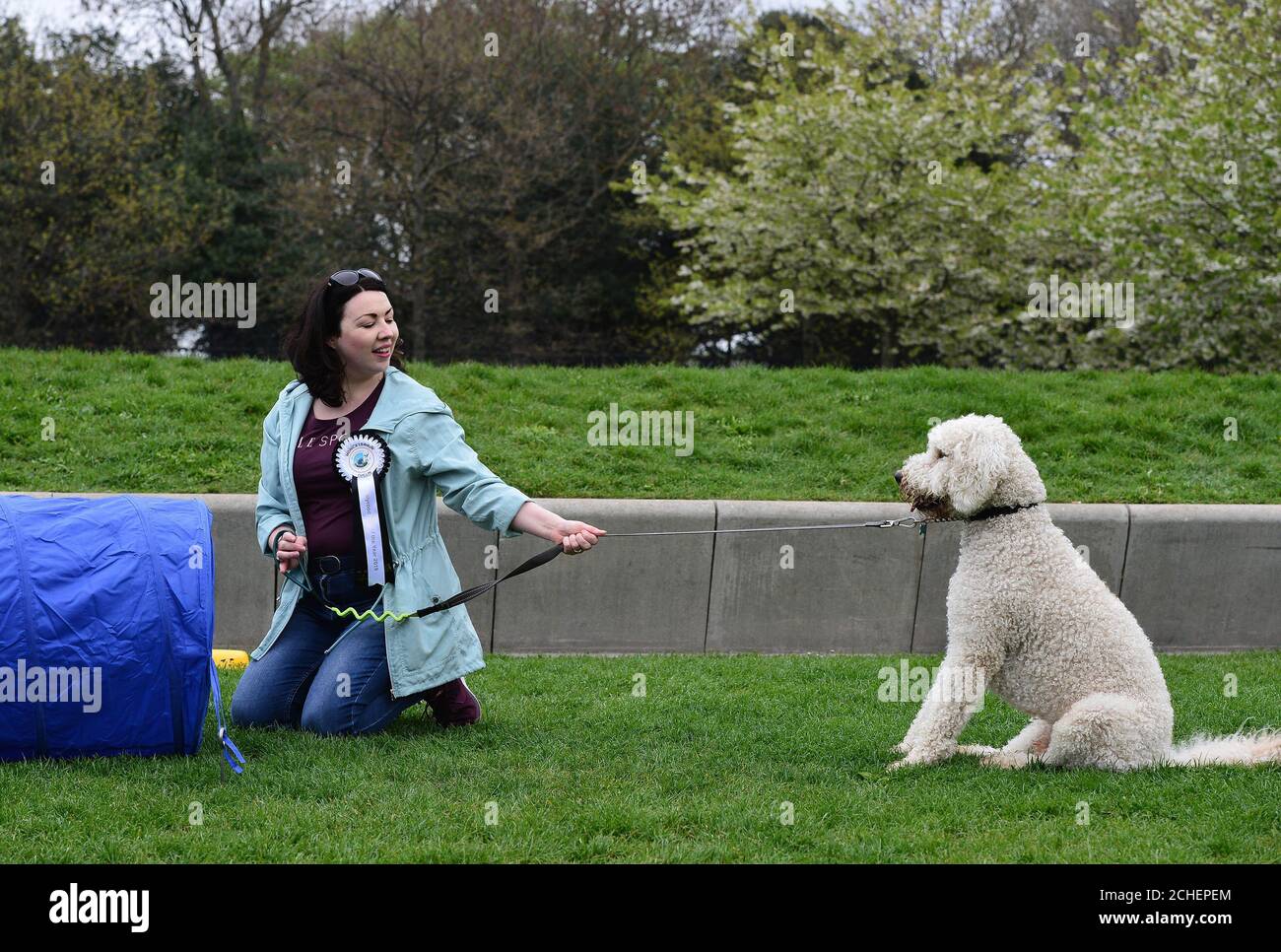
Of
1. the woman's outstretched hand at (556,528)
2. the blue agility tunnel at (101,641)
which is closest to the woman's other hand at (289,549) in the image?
the blue agility tunnel at (101,641)

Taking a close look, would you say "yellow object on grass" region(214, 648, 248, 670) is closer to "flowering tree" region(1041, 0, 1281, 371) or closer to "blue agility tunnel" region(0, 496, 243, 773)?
"blue agility tunnel" region(0, 496, 243, 773)

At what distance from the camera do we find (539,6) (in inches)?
911

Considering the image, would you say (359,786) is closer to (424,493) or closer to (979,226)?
(424,493)

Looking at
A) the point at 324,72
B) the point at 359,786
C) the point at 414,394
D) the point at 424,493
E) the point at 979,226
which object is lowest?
the point at 359,786

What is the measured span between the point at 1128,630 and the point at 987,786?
837mm

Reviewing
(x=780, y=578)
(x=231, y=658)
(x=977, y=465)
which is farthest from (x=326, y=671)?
(x=780, y=578)

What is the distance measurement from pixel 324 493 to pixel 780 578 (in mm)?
3350

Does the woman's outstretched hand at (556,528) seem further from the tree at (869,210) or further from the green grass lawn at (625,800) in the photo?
the tree at (869,210)

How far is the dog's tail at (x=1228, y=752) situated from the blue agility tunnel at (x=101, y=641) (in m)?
3.63

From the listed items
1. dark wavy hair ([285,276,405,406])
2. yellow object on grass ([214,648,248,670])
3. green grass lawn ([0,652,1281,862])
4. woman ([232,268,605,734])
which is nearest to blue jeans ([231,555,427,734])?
woman ([232,268,605,734])

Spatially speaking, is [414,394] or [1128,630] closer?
[1128,630]

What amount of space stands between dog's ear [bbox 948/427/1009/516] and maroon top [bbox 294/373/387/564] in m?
2.39

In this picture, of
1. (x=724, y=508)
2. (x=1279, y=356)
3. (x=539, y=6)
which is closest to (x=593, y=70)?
(x=539, y=6)

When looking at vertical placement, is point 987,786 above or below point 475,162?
below
